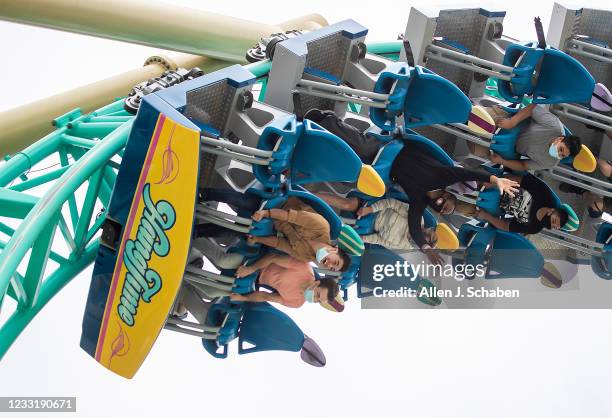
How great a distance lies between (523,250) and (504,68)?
1.40 metres

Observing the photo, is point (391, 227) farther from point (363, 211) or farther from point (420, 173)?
point (420, 173)

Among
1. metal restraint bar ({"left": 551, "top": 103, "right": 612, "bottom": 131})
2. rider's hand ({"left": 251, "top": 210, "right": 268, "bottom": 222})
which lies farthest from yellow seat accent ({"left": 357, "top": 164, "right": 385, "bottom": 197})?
metal restraint bar ({"left": 551, "top": 103, "right": 612, "bottom": 131})

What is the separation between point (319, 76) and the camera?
25.9ft

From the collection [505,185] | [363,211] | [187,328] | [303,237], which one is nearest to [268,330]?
[187,328]

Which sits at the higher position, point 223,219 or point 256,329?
point 223,219

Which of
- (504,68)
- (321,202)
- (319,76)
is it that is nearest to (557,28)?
(504,68)

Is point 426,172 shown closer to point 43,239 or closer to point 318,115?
point 318,115

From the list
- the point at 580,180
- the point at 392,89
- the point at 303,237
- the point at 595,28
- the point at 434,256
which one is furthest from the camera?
the point at 595,28

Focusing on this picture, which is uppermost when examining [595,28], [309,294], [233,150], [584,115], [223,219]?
[595,28]

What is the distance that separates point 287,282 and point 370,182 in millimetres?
822

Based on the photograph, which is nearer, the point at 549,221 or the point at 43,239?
the point at 43,239

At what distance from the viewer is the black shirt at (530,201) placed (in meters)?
8.48

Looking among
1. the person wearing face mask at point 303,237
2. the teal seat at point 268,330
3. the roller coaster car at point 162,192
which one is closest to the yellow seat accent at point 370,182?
the roller coaster car at point 162,192

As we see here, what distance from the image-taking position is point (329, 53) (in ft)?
26.7
